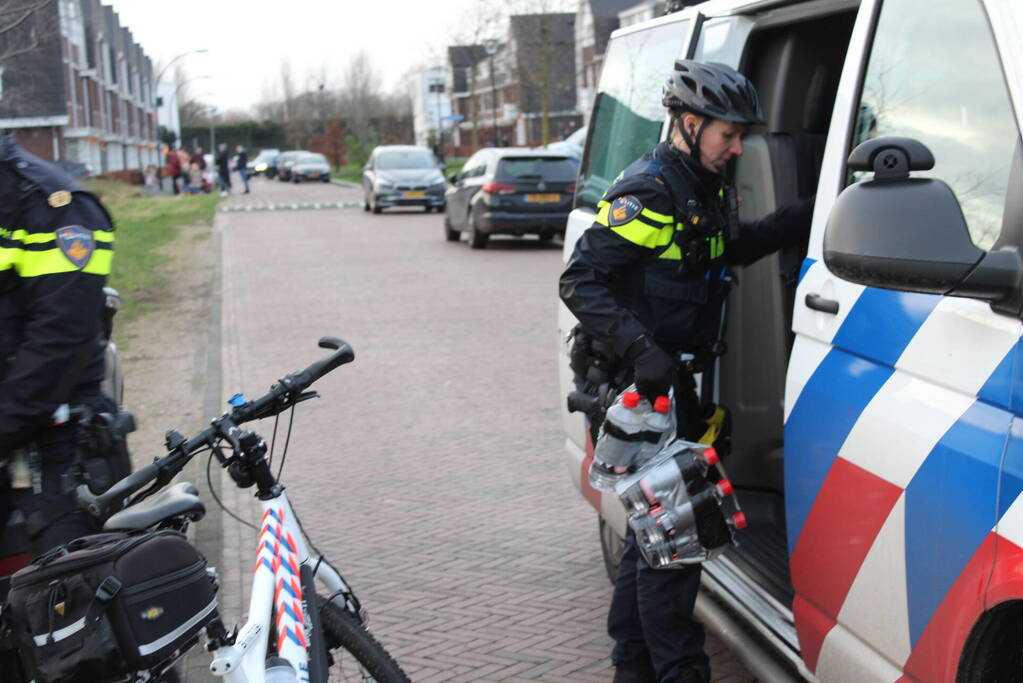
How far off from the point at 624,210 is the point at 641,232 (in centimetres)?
8

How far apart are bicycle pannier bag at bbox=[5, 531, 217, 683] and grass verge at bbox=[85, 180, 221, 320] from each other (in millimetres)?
1121

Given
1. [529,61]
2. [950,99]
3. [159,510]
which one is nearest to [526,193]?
[950,99]

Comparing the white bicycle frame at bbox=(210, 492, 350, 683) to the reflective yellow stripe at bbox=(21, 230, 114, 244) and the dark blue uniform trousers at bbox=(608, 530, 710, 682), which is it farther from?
the dark blue uniform trousers at bbox=(608, 530, 710, 682)

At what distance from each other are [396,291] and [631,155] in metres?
10.7

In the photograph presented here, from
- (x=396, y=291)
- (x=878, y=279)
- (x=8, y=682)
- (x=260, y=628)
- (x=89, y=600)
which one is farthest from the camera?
(x=396, y=291)

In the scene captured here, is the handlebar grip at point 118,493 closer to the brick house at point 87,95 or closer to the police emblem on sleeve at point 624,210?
the police emblem on sleeve at point 624,210

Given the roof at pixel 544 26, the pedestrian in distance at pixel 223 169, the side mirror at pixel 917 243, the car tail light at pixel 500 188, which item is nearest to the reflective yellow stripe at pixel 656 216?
the side mirror at pixel 917 243

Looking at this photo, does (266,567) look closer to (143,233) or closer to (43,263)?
(43,263)

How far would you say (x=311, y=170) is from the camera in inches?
2432

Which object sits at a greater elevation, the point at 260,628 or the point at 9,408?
the point at 9,408

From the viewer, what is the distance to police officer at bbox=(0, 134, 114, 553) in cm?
303

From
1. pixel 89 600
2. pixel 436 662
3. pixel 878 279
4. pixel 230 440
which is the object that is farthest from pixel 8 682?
pixel 878 279

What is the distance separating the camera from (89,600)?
2.40 meters

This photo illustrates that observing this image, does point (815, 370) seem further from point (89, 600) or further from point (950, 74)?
point (89, 600)
